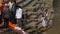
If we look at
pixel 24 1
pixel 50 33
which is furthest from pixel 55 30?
pixel 24 1

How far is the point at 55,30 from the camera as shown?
659 inches

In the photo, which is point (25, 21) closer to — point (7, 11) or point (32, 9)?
point (32, 9)

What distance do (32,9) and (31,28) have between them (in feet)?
4.55

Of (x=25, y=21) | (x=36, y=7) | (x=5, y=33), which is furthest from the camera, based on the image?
(x=36, y=7)

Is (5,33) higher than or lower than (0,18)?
lower

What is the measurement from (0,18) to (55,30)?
324 inches

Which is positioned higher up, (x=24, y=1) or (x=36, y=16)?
(x=24, y=1)

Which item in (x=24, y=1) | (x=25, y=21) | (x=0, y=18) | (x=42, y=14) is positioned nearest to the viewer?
(x=0, y=18)

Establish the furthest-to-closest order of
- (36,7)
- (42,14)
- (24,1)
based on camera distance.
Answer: (42,14) → (36,7) → (24,1)

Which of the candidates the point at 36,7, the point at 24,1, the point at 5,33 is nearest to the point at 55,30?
the point at 36,7

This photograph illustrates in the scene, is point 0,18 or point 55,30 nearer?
point 0,18

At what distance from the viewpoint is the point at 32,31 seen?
12.4 meters

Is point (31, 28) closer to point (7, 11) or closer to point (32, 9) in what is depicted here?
point (32, 9)

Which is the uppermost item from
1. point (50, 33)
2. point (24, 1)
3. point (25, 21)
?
point (24, 1)
